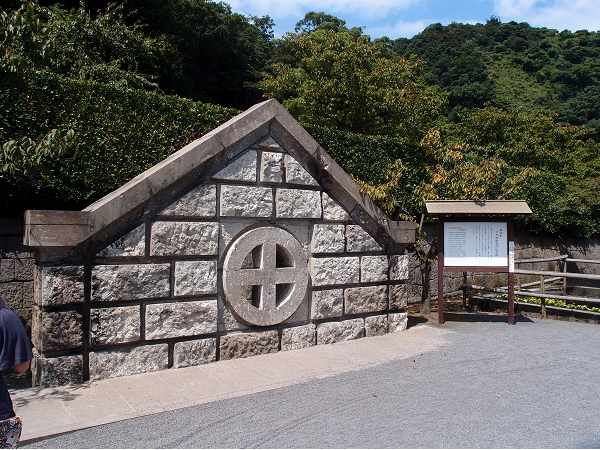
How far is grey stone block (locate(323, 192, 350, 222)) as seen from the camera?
22.9 feet

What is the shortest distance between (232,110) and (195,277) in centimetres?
432

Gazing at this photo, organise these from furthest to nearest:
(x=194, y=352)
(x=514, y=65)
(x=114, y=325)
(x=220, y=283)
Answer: (x=514, y=65)
(x=220, y=283)
(x=194, y=352)
(x=114, y=325)

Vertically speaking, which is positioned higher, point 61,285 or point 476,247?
point 476,247

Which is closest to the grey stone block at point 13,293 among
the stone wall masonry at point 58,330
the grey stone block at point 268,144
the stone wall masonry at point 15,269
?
the stone wall masonry at point 15,269

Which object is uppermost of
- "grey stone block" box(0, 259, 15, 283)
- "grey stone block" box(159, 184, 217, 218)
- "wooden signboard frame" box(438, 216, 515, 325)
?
"grey stone block" box(159, 184, 217, 218)

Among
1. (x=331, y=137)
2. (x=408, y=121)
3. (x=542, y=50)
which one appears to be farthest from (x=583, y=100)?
(x=331, y=137)

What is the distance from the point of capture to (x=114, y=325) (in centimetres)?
529

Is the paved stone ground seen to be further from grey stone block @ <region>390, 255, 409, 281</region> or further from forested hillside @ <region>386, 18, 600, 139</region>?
forested hillside @ <region>386, 18, 600, 139</region>

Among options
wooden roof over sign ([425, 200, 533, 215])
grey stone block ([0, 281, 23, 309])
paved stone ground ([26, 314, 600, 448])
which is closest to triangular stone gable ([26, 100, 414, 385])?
wooden roof over sign ([425, 200, 533, 215])

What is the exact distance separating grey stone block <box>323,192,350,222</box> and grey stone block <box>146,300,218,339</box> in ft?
6.56

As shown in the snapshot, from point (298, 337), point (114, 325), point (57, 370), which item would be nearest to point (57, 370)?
point (57, 370)

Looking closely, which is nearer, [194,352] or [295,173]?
[194,352]

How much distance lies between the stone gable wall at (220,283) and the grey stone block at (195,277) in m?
0.01

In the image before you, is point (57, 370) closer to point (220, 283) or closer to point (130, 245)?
point (130, 245)
